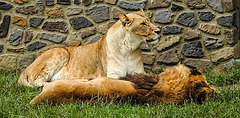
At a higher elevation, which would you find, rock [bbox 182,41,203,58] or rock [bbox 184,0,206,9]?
rock [bbox 184,0,206,9]

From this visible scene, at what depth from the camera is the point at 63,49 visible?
223 inches

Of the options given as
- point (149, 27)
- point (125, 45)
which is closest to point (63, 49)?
point (125, 45)

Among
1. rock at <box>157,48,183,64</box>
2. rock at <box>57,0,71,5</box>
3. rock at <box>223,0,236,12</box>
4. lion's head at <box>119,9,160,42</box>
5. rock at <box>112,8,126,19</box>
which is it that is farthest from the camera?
rock at <box>57,0,71,5</box>

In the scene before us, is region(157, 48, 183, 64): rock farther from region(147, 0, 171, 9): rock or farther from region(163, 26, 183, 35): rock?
region(147, 0, 171, 9): rock

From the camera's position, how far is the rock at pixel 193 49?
18.9 feet

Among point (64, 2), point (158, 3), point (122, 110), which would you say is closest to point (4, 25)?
point (64, 2)

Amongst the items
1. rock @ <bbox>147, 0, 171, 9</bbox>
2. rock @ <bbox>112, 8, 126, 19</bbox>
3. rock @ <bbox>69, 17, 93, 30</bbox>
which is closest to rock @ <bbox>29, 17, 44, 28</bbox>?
rock @ <bbox>69, 17, 93, 30</bbox>

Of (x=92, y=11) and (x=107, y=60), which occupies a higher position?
(x=92, y=11)

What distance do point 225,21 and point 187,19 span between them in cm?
75

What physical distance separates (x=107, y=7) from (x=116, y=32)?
130cm

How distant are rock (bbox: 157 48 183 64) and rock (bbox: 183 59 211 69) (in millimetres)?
189

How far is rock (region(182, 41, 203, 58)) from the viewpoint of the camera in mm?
5770

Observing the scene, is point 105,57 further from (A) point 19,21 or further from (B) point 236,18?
(B) point 236,18

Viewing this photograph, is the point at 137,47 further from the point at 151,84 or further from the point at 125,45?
the point at 151,84
